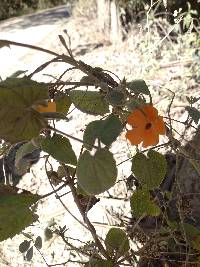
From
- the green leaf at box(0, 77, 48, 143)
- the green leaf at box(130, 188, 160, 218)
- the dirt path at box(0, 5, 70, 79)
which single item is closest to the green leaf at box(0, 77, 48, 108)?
the green leaf at box(0, 77, 48, 143)

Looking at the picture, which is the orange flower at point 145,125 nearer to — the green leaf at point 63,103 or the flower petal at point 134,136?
the flower petal at point 134,136

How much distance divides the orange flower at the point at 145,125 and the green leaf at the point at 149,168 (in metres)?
0.17

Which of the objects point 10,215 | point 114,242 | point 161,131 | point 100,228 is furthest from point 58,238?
point 161,131

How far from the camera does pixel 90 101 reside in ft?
2.89

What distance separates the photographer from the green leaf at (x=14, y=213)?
2.79 ft

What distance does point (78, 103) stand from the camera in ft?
2.87

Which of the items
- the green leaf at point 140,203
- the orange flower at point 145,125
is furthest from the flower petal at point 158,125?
the green leaf at point 140,203

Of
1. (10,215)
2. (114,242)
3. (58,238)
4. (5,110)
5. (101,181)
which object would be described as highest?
(5,110)

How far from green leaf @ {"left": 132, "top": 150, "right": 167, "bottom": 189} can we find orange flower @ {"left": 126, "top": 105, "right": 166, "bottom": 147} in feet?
0.57

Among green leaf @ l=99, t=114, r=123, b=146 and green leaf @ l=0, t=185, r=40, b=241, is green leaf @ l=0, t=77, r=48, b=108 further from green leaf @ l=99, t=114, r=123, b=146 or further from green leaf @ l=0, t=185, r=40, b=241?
green leaf @ l=0, t=185, r=40, b=241

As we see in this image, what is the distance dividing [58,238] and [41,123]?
1.24m

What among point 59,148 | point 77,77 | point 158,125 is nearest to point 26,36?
point 77,77

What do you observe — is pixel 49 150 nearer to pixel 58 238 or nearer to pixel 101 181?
pixel 101 181

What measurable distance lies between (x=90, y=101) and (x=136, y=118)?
200mm
